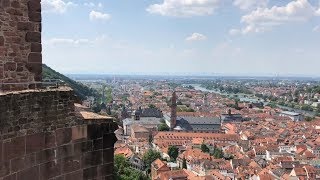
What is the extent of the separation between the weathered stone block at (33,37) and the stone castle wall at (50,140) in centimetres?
78

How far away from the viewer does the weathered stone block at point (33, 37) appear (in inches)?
246

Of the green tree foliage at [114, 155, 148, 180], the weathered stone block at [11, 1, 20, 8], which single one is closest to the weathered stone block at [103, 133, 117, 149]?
the weathered stone block at [11, 1, 20, 8]

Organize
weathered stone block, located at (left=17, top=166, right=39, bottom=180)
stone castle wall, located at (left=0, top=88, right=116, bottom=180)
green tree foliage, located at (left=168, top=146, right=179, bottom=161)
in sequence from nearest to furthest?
1. stone castle wall, located at (left=0, top=88, right=116, bottom=180)
2. weathered stone block, located at (left=17, top=166, right=39, bottom=180)
3. green tree foliage, located at (left=168, top=146, right=179, bottom=161)

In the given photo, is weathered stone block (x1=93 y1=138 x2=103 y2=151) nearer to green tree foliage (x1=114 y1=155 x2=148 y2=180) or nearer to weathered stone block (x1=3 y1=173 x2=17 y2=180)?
weathered stone block (x1=3 y1=173 x2=17 y2=180)

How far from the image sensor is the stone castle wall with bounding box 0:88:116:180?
208 inches

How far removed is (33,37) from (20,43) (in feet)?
0.68

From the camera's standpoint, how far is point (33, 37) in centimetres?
630

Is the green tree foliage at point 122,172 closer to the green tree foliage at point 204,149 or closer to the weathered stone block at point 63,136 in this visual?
the weathered stone block at point 63,136

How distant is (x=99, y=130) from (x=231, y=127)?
12283 centimetres

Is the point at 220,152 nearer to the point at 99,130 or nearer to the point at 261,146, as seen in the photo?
the point at 261,146

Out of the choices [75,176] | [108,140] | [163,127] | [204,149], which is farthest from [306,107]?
Result: [75,176]

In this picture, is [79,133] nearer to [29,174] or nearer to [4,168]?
[29,174]

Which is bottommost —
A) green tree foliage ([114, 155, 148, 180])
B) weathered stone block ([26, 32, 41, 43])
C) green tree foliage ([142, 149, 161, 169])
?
green tree foliage ([142, 149, 161, 169])

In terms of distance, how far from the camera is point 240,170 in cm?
6844
